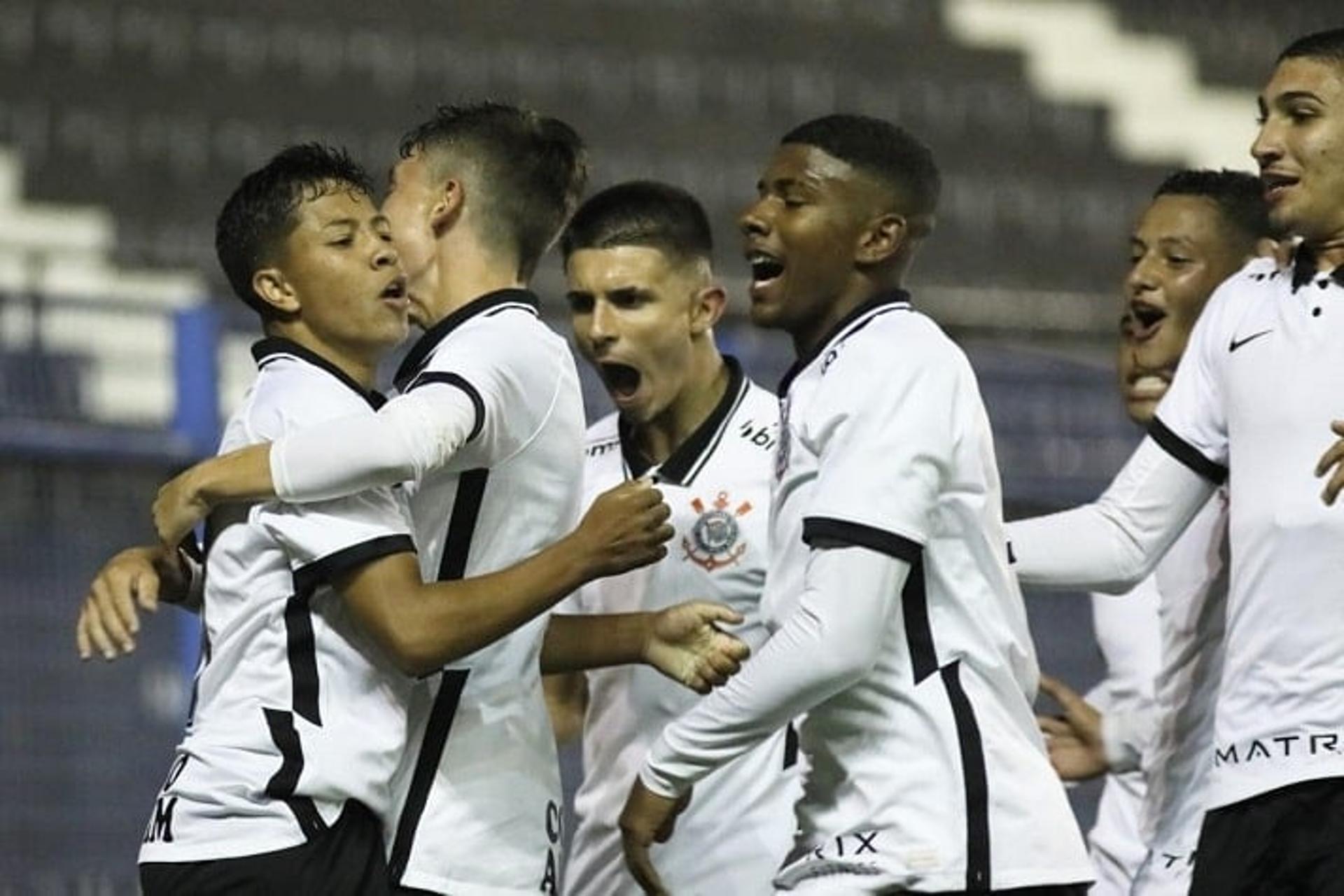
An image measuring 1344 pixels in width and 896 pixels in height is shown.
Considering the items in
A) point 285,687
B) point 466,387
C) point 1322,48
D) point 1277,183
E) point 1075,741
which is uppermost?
point 1322,48

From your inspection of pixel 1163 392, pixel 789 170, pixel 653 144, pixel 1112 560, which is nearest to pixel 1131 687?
pixel 1163 392

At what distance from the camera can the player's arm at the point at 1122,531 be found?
3697 mm

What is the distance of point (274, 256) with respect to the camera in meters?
3.42

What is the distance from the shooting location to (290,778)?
3143 mm

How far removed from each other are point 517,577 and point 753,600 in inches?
36.0

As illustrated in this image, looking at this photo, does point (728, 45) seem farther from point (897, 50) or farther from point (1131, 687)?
point (1131, 687)

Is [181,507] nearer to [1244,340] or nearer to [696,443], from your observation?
[696,443]

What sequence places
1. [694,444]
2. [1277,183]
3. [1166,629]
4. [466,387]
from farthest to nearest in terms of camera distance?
[694,444], [1166,629], [1277,183], [466,387]

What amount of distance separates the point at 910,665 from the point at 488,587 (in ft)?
1.57

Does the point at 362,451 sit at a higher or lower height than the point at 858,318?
lower

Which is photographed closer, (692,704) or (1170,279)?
(692,704)

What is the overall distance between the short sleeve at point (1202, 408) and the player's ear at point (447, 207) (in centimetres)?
94

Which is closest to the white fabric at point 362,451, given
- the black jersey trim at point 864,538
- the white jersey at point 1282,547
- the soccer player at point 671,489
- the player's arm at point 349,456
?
the player's arm at point 349,456

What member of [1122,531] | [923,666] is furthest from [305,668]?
[1122,531]
